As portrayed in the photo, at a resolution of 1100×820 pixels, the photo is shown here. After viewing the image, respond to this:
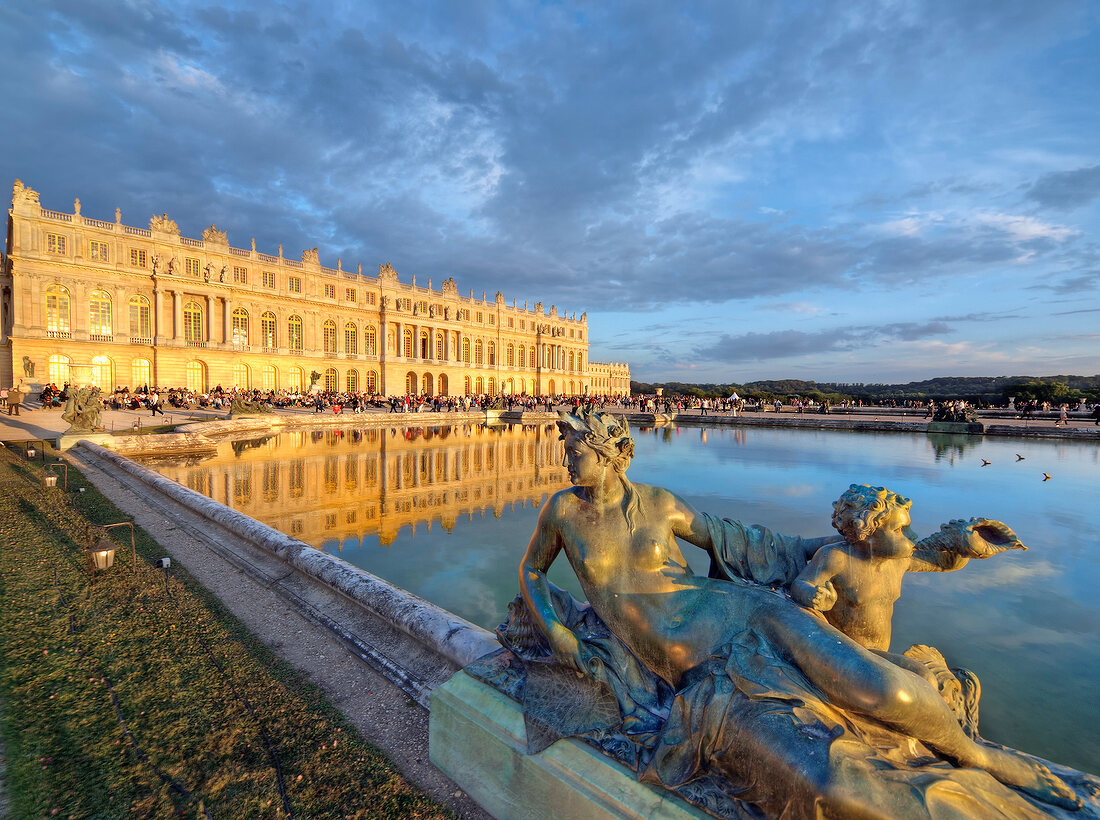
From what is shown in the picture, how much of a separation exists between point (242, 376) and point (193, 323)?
15.1 ft

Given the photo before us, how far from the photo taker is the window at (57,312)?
2777cm

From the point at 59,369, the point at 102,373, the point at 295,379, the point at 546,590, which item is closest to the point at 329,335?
the point at 295,379

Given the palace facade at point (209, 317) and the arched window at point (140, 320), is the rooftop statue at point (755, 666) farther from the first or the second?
the arched window at point (140, 320)

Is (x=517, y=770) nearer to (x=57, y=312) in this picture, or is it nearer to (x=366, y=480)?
(x=366, y=480)

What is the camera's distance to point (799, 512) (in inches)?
309

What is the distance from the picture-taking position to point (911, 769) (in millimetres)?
1073

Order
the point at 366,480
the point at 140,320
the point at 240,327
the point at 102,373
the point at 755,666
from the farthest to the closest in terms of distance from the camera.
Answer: the point at 240,327
the point at 140,320
the point at 102,373
the point at 366,480
the point at 755,666

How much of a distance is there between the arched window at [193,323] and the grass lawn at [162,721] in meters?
35.9

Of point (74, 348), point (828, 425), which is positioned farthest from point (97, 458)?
point (828, 425)

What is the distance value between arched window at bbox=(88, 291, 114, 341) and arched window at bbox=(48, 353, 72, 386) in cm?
186

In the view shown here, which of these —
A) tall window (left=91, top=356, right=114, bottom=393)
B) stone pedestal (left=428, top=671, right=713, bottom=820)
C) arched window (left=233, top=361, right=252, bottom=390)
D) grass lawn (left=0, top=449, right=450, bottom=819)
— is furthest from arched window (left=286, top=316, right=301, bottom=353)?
stone pedestal (left=428, top=671, right=713, bottom=820)

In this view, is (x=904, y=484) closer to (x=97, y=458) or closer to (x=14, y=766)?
(x=14, y=766)

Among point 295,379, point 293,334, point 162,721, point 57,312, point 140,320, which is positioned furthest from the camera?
point 295,379

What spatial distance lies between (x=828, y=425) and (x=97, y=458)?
27597 mm
